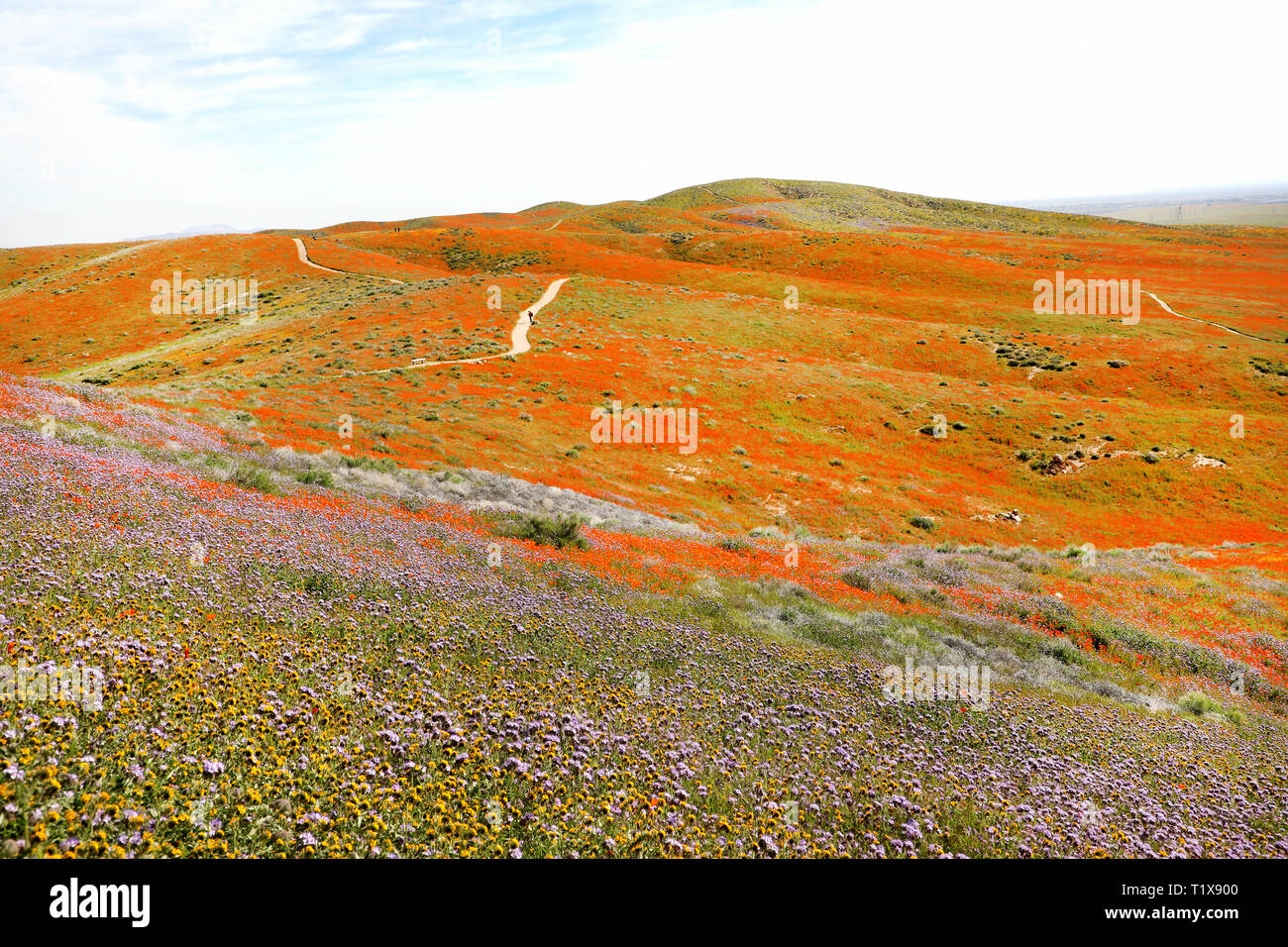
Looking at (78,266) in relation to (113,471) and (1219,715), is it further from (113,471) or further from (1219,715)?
(1219,715)

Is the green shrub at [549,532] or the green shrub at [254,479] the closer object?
the green shrub at [254,479]

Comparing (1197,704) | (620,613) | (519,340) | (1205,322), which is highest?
(1205,322)

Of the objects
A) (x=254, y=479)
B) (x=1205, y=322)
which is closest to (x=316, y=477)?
(x=254, y=479)

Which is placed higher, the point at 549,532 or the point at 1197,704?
the point at 549,532

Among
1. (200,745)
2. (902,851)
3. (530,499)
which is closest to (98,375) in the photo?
(530,499)

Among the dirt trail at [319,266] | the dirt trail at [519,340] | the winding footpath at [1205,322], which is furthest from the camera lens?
the dirt trail at [319,266]

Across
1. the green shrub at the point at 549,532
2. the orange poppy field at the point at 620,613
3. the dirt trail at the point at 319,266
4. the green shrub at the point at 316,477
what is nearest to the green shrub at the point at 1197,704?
the orange poppy field at the point at 620,613

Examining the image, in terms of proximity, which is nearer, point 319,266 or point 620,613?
point 620,613

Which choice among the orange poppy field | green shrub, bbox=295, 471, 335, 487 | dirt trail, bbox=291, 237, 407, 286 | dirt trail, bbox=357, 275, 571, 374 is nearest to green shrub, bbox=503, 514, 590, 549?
the orange poppy field

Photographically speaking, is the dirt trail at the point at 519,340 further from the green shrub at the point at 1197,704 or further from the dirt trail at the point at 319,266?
the green shrub at the point at 1197,704

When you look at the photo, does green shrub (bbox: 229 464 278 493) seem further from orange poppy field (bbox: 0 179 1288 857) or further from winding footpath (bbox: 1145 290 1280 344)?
winding footpath (bbox: 1145 290 1280 344)

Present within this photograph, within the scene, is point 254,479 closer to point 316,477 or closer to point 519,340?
point 316,477
